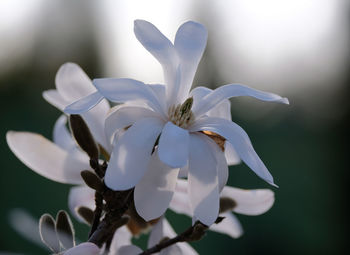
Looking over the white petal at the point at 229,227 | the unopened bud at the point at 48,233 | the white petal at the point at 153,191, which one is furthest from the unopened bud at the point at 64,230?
the white petal at the point at 229,227

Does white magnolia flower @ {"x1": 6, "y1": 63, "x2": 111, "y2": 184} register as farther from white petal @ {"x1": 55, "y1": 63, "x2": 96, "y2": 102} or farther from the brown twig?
the brown twig

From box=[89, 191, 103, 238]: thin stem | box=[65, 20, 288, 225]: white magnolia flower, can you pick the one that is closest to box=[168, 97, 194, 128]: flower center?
box=[65, 20, 288, 225]: white magnolia flower

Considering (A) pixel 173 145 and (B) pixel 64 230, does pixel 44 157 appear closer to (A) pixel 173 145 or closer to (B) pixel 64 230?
(B) pixel 64 230

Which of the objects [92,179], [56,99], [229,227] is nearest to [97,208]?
[92,179]

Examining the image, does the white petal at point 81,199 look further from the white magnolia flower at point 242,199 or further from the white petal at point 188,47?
the white petal at point 188,47

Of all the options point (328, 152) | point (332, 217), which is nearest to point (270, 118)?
point (328, 152)

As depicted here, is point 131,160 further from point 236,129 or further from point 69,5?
point 69,5
